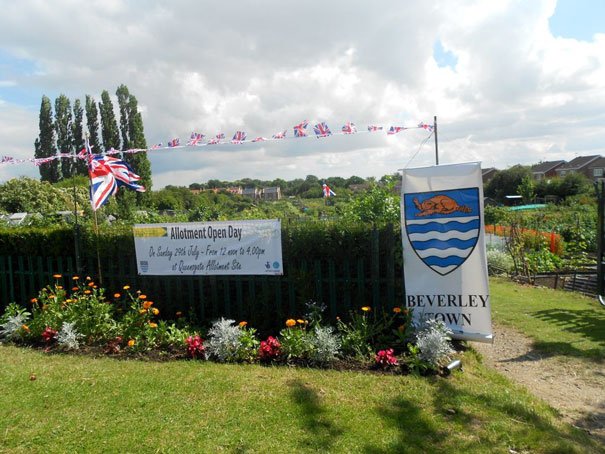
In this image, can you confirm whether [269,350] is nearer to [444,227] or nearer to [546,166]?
[444,227]

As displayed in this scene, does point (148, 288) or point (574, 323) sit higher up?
point (148, 288)

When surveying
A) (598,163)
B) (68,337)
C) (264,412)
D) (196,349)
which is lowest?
(264,412)

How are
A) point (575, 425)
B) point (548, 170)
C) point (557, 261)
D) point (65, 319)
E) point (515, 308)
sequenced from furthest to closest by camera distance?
point (548, 170) → point (557, 261) → point (515, 308) → point (65, 319) → point (575, 425)

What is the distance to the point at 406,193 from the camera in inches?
230

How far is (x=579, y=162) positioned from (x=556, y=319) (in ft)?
333

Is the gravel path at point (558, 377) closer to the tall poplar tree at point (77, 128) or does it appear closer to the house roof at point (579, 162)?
the tall poplar tree at point (77, 128)

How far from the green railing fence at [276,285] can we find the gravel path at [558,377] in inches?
65.0

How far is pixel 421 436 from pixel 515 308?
22.0 ft

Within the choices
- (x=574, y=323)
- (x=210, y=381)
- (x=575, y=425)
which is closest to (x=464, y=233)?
(x=575, y=425)

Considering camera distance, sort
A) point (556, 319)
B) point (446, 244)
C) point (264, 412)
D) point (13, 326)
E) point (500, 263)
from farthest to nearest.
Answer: point (500, 263) < point (556, 319) < point (13, 326) < point (446, 244) < point (264, 412)

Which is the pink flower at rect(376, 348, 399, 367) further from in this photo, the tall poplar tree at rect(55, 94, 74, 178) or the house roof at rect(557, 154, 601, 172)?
the house roof at rect(557, 154, 601, 172)

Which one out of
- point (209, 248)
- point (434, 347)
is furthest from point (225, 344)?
point (434, 347)

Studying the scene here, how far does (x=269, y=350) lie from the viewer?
17.1 feet

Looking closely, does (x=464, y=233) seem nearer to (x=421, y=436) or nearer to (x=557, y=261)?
(x=421, y=436)
